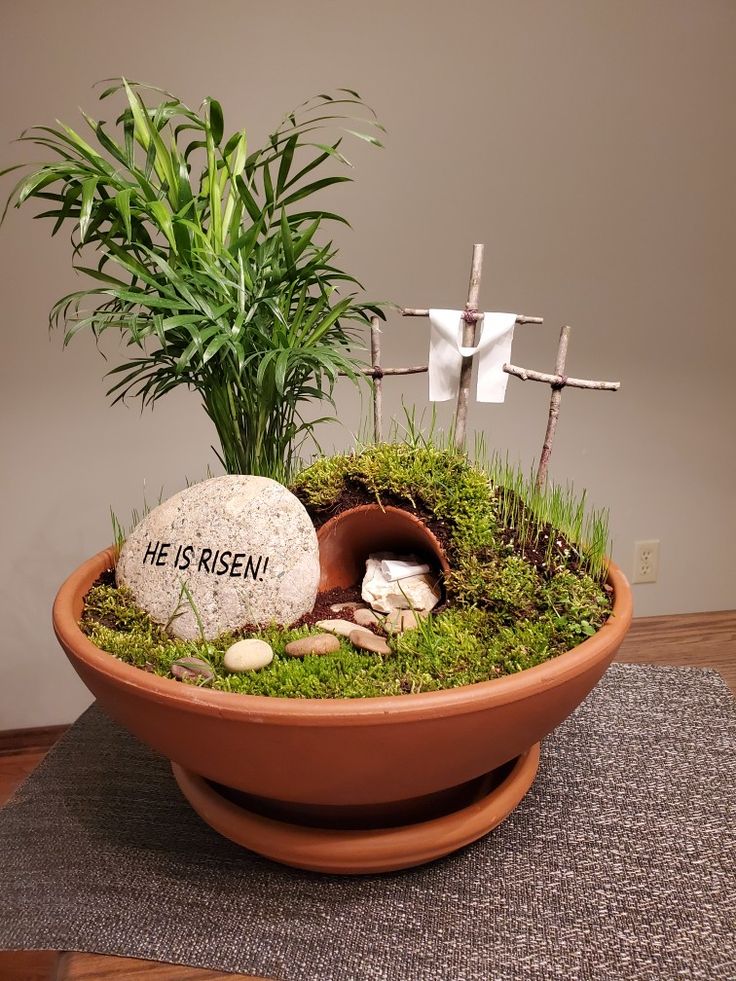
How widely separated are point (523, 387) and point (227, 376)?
1.14 m

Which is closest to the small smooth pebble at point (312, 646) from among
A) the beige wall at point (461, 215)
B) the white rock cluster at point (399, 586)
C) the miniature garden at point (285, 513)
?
the miniature garden at point (285, 513)

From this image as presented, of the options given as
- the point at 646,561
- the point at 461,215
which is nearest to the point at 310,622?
the point at 461,215

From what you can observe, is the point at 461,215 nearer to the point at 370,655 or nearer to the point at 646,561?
the point at 646,561

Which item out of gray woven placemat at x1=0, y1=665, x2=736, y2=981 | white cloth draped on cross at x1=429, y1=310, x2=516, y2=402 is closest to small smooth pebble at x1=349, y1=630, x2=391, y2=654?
gray woven placemat at x1=0, y1=665, x2=736, y2=981

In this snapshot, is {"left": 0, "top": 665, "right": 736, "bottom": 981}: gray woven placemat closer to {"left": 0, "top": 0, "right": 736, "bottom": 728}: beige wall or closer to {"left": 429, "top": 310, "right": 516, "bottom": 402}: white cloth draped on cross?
{"left": 429, "top": 310, "right": 516, "bottom": 402}: white cloth draped on cross

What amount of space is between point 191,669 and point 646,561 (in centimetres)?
166

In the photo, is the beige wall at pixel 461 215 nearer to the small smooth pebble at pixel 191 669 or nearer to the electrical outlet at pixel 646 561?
the electrical outlet at pixel 646 561

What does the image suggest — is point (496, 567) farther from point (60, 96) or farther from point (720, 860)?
point (60, 96)

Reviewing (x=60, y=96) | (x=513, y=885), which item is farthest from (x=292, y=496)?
(x=60, y=96)

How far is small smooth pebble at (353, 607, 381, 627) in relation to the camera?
0.86 m

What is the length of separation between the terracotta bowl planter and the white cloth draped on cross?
12.7 inches

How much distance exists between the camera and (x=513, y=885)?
0.73 meters

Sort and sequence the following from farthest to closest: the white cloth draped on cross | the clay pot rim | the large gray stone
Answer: the white cloth draped on cross
the large gray stone
the clay pot rim

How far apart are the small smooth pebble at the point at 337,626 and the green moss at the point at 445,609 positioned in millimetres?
19
